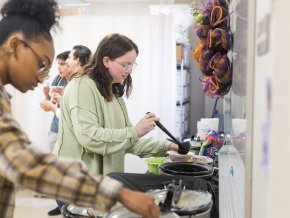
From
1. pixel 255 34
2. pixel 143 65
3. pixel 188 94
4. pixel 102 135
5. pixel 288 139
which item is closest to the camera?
pixel 288 139

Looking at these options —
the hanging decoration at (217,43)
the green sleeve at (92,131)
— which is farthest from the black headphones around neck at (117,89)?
the hanging decoration at (217,43)

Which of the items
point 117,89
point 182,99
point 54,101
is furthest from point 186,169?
point 182,99

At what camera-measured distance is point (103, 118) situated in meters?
1.55

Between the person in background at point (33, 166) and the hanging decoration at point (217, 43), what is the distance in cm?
85

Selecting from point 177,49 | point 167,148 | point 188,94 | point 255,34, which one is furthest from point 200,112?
point 255,34

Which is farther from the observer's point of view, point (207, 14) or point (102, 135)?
point (207, 14)

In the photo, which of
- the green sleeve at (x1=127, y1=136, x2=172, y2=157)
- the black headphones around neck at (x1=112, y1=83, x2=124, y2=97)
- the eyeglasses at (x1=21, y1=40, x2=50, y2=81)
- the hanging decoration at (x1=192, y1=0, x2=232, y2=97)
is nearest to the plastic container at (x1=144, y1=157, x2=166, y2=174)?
the green sleeve at (x1=127, y1=136, x2=172, y2=157)

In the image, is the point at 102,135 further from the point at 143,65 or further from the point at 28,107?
the point at 28,107

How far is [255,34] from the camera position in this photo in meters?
0.72

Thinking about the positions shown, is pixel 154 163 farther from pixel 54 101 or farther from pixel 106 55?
pixel 54 101

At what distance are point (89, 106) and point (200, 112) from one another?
3.46 meters

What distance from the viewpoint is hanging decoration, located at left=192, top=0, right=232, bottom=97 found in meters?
1.43

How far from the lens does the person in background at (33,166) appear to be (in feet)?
1.96

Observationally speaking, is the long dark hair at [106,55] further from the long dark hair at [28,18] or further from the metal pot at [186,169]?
the long dark hair at [28,18]
